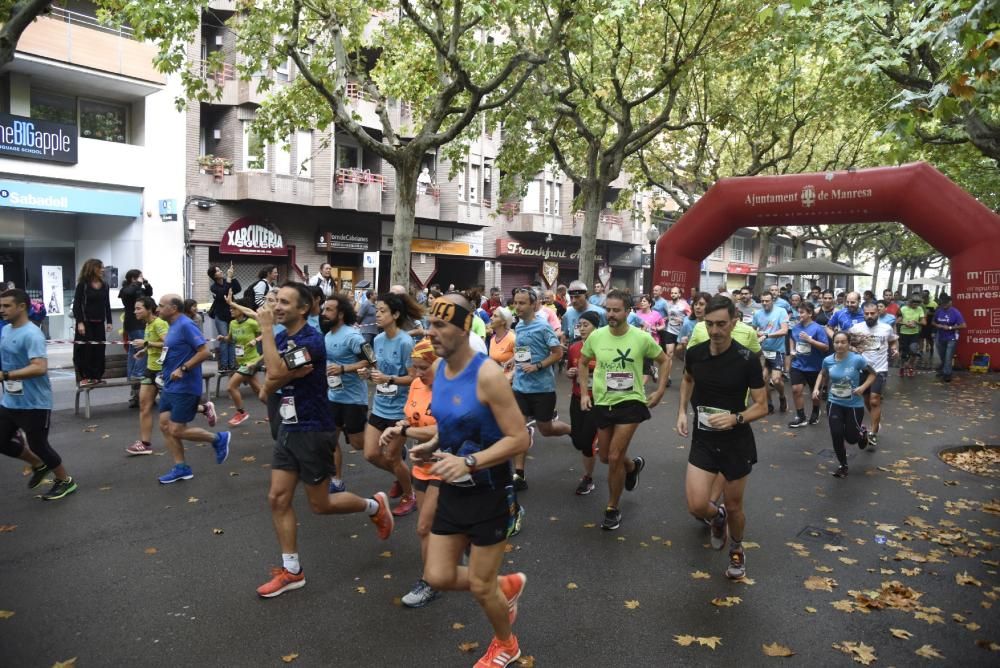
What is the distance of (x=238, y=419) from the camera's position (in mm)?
9922

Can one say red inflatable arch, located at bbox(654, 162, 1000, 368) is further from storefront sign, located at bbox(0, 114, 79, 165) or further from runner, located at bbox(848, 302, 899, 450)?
storefront sign, located at bbox(0, 114, 79, 165)

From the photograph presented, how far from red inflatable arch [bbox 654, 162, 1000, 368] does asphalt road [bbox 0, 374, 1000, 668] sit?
31.7 feet

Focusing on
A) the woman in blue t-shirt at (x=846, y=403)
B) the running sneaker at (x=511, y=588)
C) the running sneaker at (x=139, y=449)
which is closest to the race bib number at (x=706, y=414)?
the running sneaker at (x=511, y=588)

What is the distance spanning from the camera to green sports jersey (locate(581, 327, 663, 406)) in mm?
6008

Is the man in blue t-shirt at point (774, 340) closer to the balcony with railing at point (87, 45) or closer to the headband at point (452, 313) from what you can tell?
the headband at point (452, 313)

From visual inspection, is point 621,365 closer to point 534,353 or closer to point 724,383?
point 724,383

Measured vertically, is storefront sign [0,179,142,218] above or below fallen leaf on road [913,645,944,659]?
above

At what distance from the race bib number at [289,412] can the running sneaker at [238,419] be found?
18.5ft

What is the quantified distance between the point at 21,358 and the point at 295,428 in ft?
10.0

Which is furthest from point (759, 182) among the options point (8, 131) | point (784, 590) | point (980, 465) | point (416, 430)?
point (8, 131)

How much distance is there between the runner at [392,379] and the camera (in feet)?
19.4

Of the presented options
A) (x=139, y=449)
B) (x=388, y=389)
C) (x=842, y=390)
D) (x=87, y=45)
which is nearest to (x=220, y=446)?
(x=139, y=449)

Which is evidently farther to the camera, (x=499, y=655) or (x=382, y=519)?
(x=382, y=519)

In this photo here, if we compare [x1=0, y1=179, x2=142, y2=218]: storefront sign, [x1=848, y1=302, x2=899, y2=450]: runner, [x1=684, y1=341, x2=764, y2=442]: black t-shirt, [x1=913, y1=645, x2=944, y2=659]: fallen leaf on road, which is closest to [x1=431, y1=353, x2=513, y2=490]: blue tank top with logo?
[x1=684, y1=341, x2=764, y2=442]: black t-shirt
